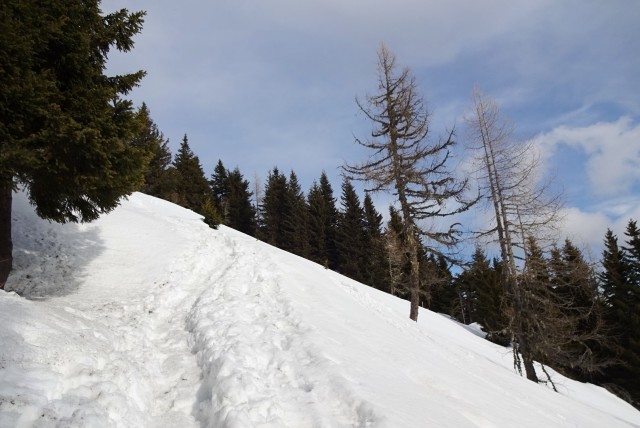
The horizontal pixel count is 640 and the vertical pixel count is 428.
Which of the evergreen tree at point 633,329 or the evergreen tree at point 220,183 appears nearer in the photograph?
the evergreen tree at point 633,329

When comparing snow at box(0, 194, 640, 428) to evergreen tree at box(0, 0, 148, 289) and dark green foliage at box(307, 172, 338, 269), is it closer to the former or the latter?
evergreen tree at box(0, 0, 148, 289)

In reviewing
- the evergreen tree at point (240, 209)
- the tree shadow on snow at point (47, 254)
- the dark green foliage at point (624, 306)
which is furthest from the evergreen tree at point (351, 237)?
the tree shadow on snow at point (47, 254)

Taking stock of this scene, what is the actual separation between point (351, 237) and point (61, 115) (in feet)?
128

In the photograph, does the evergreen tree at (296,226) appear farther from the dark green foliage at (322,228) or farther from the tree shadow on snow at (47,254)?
the tree shadow on snow at (47,254)

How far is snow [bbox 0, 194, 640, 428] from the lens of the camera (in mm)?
4406

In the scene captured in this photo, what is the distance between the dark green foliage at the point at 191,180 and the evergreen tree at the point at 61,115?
3597 centimetres

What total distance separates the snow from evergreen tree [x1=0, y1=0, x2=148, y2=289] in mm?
2261

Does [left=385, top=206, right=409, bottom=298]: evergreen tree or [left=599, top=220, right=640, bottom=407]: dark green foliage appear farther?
[left=599, top=220, right=640, bottom=407]: dark green foliage

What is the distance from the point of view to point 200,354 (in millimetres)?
6379

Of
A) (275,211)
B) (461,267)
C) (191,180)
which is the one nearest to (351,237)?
(275,211)

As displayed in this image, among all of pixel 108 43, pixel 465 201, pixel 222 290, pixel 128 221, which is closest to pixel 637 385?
pixel 465 201

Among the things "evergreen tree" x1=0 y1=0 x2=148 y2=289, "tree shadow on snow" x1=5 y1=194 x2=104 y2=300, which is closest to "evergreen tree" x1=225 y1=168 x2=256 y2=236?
"tree shadow on snow" x1=5 y1=194 x2=104 y2=300

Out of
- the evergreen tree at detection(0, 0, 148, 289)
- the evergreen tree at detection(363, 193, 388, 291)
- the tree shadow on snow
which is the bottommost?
the tree shadow on snow

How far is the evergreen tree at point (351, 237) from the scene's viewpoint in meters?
42.1
